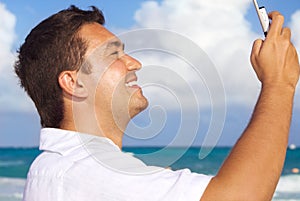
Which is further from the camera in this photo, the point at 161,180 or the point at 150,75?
the point at 150,75

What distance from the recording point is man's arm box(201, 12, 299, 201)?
4.96 feet

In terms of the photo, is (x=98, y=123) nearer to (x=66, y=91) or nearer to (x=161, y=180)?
(x=66, y=91)

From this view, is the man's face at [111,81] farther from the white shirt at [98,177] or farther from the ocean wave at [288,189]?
the ocean wave at [288,189]

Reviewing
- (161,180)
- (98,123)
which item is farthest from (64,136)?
(161,180)

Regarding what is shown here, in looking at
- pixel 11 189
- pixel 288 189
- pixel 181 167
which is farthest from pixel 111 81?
pixel 288 189

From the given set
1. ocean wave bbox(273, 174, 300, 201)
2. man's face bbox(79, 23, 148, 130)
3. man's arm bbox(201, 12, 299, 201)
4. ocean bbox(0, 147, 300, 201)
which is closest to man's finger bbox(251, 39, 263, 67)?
man's arm bbox(201, 12, 299, 201)

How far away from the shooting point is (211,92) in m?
1.75

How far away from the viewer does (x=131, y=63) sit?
1964 mm

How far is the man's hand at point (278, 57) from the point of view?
5.29 feet

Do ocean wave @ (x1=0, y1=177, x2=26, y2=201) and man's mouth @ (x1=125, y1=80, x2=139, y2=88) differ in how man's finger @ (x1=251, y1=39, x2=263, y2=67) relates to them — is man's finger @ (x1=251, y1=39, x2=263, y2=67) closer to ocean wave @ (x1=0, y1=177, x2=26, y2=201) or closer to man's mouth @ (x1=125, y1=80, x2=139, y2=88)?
man's mouth @ (x1=125, y1=80, x2=139, y2=88)

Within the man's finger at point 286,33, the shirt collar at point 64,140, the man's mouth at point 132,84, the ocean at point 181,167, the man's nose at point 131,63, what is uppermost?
the man's finger at point 286,33

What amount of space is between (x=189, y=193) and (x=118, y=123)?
1.62 feet

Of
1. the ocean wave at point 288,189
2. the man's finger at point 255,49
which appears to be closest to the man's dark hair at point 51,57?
the man's finger at point 255,49

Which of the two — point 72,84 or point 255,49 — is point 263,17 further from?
point 72,84
